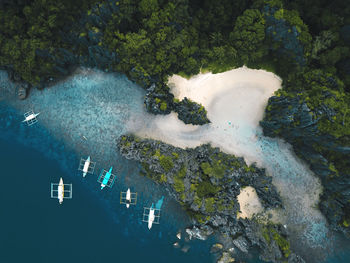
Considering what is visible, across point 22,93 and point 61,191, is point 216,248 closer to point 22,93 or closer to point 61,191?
point 61,191

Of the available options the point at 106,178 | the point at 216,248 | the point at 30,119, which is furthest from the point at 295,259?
the point at 30,119

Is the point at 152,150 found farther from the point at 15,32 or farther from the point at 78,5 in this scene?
the point at 15,32

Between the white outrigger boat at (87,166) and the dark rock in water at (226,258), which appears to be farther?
the white outrigger boat at (87,166)

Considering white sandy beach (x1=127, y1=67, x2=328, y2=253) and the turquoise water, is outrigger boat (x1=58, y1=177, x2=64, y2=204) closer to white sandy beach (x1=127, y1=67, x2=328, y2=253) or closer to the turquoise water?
the turquoise water

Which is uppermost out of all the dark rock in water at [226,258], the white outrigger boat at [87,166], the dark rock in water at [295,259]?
the white outrigger boat at [87,166]

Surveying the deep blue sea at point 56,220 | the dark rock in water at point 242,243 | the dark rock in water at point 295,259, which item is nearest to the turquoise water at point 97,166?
the deep blue sea at point 56,220

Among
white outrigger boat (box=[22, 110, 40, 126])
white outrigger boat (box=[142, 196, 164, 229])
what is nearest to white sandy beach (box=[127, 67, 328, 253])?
white outrigger boat (box=[142, 196, 164, 229])

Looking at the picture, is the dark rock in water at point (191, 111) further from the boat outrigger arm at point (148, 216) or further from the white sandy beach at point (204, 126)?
the boat outrigger arm at point (148, 216)
